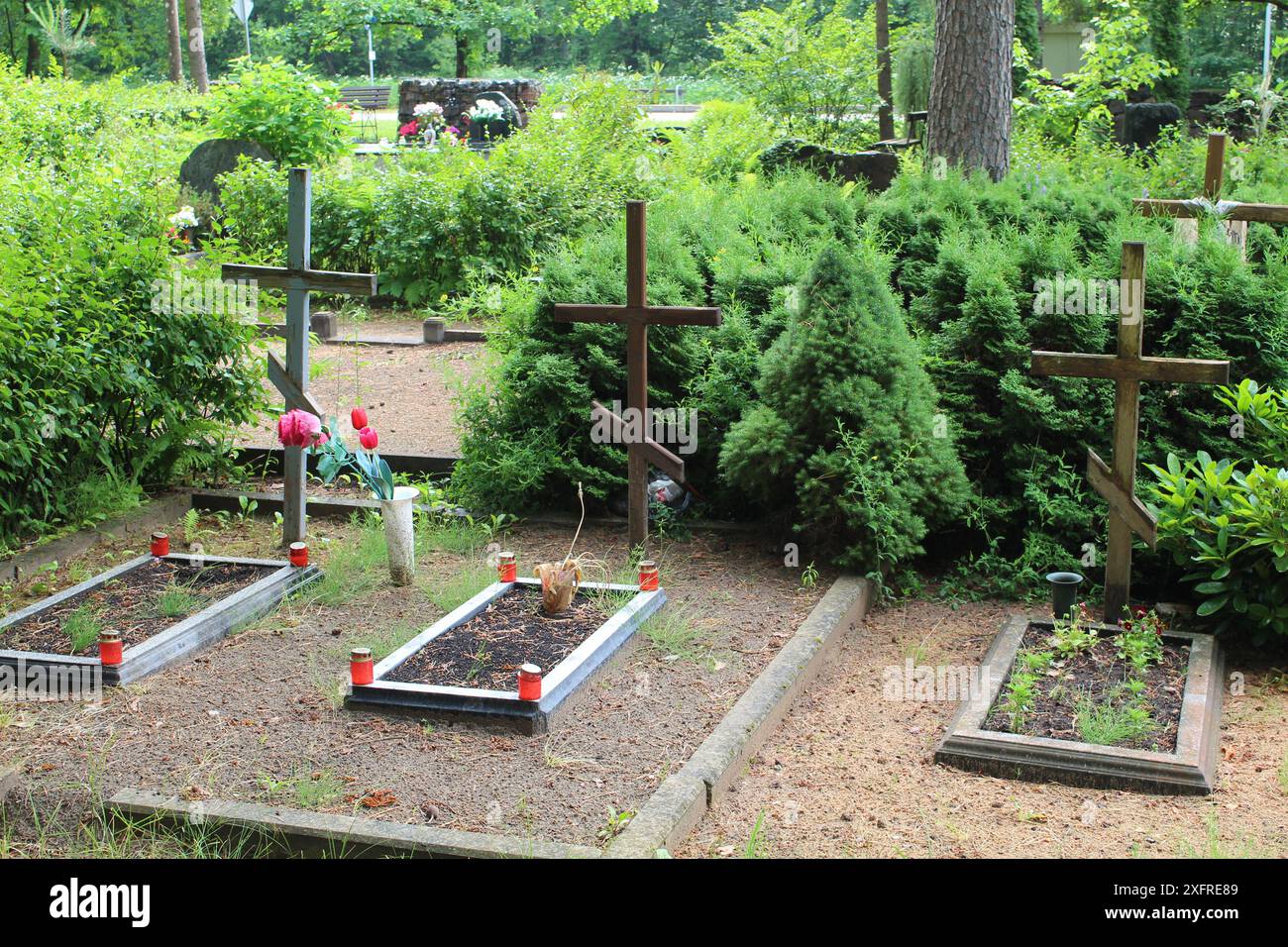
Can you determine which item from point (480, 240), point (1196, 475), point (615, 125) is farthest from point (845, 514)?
point (615, 125)

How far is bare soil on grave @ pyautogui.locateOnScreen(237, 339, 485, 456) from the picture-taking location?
8789 mm

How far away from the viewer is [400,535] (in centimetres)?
626

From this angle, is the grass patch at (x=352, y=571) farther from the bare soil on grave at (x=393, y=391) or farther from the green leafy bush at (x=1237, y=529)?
the green leafy bush at (x=1237, y=529)

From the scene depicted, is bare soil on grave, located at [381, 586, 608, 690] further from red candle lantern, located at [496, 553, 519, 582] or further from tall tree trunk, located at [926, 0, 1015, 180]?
tall tree trunk, located at [926, 0, 1015, 180]

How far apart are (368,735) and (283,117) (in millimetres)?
13982

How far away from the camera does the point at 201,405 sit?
26.2ft

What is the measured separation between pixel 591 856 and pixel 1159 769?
2045 mm

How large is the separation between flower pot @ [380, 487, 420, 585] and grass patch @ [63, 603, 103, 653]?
1.31m

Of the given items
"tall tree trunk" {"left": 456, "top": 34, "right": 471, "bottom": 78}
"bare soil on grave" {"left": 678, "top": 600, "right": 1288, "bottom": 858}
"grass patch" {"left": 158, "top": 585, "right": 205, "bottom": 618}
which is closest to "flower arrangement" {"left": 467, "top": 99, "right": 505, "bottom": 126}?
"tall tree trunk" {"left": 456, "top": 34, "right": 471, "bottom": 78}

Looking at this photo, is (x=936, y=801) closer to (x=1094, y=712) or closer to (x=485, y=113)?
(x=1094, y=712)

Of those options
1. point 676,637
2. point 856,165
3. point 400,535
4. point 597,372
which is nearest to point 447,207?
point 856,165

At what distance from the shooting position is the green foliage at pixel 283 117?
55.9 feet

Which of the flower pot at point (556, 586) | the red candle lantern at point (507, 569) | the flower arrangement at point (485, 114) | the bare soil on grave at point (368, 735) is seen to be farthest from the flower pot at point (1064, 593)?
the flower arrangement at point (485, 114)

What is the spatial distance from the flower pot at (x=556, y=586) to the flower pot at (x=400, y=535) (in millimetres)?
813
